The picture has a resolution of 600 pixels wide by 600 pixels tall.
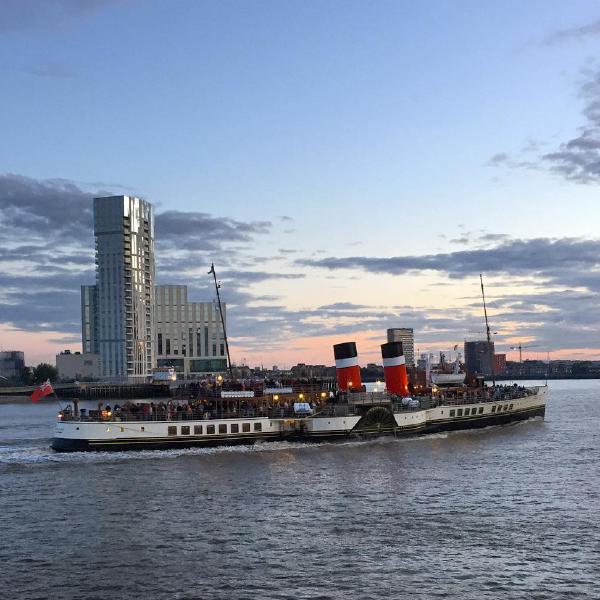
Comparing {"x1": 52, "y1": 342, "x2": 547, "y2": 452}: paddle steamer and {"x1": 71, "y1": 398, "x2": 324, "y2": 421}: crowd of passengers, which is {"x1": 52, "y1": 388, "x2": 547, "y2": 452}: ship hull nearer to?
{"x1": 52, "y1": 342, "x2": 547, "y2": 452}: paddle steamer

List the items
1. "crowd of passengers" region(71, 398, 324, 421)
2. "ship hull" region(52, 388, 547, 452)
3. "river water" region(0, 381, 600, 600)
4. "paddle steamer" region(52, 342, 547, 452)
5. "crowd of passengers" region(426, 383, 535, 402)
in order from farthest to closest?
1. "crowd of passengers" region(426, 383, 535, 402)
2. "crowd of passengers" region(71, 398, 324, 421)
3. "paddle steamer" region(52, 342, 547, 452)
4. "ship hull" region(52, 388, 547, 452)
5. "river water" region(0, 381, 600, 600)

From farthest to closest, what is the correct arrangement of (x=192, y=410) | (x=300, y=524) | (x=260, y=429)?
(x=260, y=429) → (x=192, y=410) → (x=300, y=524)

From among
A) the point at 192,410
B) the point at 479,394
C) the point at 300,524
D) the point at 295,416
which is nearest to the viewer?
the point at 300,524

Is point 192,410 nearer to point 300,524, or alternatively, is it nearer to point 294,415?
point 294,415

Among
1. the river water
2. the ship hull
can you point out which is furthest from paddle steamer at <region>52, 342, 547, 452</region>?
the river water

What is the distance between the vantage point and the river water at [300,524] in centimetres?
3184

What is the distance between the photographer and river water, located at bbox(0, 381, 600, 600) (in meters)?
31.8

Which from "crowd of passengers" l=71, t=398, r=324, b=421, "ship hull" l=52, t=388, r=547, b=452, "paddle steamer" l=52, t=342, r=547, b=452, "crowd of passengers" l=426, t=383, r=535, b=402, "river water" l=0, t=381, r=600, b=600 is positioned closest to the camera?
"river water" l=0, t=381, r=600, b=600

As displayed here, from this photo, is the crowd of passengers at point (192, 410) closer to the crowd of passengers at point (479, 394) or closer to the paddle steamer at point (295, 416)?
the paddle steamer at point (295, 416)

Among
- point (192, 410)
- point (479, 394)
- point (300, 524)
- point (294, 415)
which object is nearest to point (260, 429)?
point (294, 415)

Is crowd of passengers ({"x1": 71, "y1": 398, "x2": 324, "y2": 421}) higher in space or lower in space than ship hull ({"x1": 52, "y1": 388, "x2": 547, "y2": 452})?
higher

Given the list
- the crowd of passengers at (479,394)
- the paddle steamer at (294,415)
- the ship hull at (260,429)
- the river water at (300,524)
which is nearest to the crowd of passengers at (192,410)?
the paddle steamer at (294,415)

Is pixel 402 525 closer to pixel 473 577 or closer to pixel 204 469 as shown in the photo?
pixel 473 577

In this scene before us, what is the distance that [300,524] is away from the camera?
136ft
